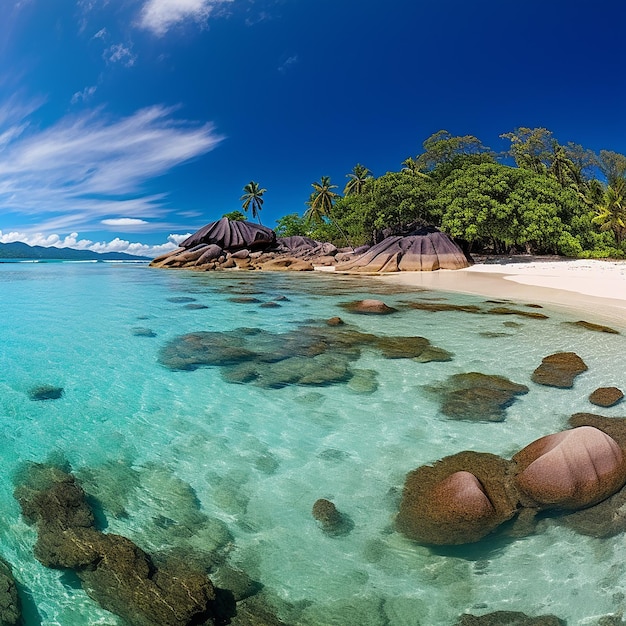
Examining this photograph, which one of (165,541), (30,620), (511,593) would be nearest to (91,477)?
(165,541)

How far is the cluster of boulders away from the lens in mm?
28781

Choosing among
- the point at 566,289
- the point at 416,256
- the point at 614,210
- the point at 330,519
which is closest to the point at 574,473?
the point at 330,519

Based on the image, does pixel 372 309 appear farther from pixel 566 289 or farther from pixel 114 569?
pixel 114 569

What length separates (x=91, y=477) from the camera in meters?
3.54

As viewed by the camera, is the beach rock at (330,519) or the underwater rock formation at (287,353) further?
the underwater rock formation at (287,353)

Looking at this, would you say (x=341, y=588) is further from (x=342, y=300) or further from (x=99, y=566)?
(x=342, y=300)

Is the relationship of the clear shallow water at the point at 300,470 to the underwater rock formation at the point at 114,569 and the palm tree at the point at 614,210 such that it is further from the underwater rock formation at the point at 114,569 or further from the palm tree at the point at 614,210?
the palm tree at the point at 614,210

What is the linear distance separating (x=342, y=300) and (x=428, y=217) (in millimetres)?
22830

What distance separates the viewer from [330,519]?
3.03 metres

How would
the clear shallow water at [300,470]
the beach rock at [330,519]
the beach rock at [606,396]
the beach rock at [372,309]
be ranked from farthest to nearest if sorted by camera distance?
the beach rock at [372,309] → the beach rock at [606,396] → the beach rock at [330,519] → the clear shallow water at [300,470]

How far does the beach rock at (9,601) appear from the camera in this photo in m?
2.11

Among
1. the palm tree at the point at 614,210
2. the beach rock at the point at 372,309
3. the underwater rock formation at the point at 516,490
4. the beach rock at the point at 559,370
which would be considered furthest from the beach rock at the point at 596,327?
the palm tree at the point at 614,210

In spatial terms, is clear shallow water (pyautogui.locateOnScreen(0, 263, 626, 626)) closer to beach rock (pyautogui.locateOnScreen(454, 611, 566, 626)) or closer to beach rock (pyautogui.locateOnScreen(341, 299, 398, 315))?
beach rock (pyautogui.locateOnScreen(454, 611, 566, 626))

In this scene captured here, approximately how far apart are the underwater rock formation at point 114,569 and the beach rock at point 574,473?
2.40 meters
